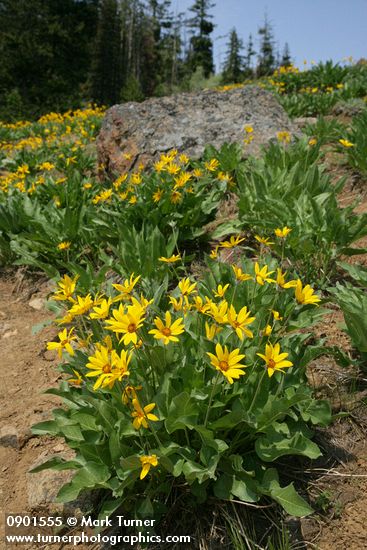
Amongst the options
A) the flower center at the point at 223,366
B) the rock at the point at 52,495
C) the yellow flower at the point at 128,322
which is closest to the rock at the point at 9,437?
the rock at the point at 52,495

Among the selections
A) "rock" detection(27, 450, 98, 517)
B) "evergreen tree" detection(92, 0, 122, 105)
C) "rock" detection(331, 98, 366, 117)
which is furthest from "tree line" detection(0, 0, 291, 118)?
"rock" detection(27, 450, 98, 517)

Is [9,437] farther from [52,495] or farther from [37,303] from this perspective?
[37,303]

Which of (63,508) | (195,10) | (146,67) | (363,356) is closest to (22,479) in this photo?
(63,508)

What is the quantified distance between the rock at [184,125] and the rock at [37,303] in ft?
5.99

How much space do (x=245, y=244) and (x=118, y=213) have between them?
3.66 feet

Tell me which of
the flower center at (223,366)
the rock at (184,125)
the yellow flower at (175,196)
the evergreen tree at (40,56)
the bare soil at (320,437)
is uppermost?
the evergreen tree at (40,56)

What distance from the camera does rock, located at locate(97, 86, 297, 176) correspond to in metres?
5.12

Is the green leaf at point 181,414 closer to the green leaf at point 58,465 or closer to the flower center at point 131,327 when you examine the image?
the flower center at point 131,327

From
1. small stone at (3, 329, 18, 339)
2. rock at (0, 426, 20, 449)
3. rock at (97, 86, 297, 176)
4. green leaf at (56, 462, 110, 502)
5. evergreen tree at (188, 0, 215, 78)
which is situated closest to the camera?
green leaf at (56, 462, 110, 502)

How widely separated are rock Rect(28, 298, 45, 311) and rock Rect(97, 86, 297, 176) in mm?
1825

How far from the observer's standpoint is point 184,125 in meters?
5.31

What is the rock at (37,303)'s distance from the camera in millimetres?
3786

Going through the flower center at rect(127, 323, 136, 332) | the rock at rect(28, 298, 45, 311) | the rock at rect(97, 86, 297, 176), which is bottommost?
the rock at rect(28, 298, 45, 311)

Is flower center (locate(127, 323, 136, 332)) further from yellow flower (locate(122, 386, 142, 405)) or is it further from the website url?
the website url
